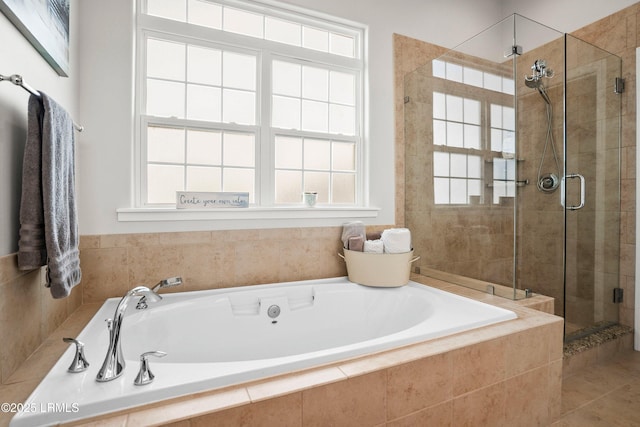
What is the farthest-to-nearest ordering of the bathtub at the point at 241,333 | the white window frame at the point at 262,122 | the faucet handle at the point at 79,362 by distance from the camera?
the white window frame at the point at 262,122, the faucet handle at the point at 79,362, the bathtub at the point at 241,333

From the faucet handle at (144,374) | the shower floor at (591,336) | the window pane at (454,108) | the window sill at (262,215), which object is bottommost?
the shower floor at (591,336)

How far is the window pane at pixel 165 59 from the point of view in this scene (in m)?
1.99

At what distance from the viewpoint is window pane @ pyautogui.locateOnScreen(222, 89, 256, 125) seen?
2156 millimetres

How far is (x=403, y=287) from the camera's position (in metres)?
2.09

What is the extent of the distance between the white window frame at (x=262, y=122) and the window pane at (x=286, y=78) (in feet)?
0.19

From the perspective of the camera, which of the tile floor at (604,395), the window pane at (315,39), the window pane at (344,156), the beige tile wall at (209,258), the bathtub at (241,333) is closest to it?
the bathtub at (241,333)

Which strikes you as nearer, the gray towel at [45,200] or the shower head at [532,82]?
the gray towel at [45,200]

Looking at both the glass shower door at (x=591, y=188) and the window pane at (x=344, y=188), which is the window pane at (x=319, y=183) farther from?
the glass shower door at (x=591, y=188)

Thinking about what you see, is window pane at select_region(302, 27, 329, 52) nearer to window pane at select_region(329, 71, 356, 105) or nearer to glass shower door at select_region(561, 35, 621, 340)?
window pane at select_region(329, 71, 356, 105)

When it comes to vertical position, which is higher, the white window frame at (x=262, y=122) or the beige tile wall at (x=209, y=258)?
the white window frame at (x=262, y=122)

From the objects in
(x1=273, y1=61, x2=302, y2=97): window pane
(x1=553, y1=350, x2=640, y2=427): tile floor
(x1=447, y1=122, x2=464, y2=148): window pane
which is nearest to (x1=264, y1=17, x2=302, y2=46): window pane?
(x1=273, y1=61, x2=302, y2=97): window pane

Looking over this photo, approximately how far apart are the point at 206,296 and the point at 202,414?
1.07 meters

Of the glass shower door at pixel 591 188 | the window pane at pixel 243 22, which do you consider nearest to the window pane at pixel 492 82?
the glass shower door at pixel 591 188

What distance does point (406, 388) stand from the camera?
1108mm
